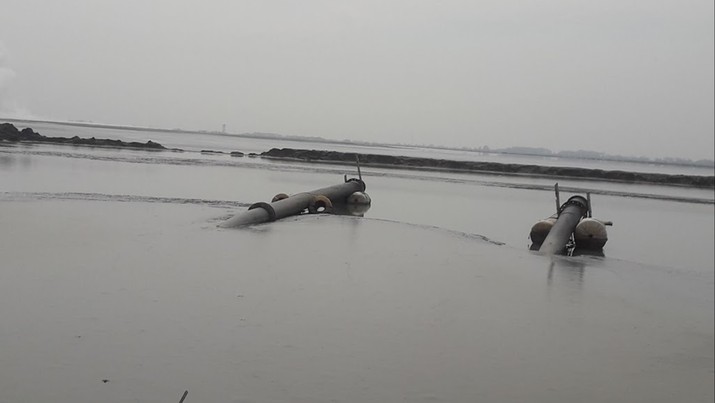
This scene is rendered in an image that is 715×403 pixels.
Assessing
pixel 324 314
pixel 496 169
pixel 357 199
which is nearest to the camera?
pixel 324 314

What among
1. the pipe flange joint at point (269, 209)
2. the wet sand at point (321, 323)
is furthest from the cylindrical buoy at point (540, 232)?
the pipe flange joint at point (269, 209)

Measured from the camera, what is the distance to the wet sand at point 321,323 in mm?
5117

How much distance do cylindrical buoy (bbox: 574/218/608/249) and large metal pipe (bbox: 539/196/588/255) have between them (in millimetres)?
263

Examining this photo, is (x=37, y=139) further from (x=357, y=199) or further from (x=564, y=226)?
(x=564, y=226)

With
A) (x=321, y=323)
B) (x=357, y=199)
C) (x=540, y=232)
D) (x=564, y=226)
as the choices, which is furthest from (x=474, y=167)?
(x=321, y=323)

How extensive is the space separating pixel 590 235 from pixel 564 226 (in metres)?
0.79

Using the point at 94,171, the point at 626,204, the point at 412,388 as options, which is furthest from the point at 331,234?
the point at 626,204

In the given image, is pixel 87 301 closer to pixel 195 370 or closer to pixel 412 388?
pixel 195 370

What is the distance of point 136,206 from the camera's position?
15.9 metres

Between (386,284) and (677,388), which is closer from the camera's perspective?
(677,388)

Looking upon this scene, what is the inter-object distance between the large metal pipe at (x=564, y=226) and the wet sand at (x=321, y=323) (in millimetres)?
1694

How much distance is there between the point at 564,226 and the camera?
1559 cm

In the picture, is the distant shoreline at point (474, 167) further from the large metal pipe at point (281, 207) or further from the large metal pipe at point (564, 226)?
the large metal pipe at point (564, 226)

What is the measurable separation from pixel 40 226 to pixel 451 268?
7.67 m
